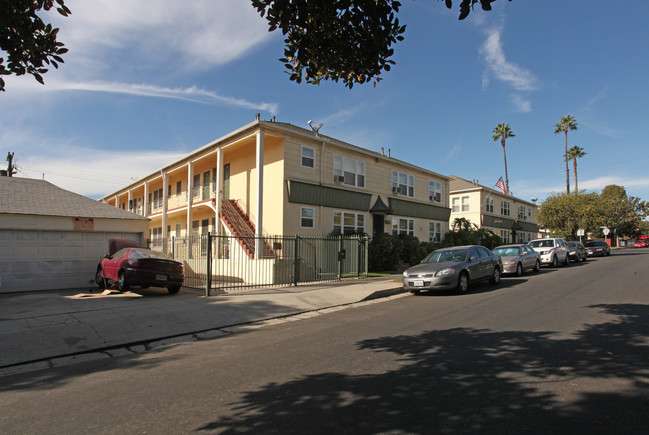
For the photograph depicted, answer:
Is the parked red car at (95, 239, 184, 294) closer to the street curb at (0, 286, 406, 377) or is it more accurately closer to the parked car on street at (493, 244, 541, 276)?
the street curb at (0, 286, 406, 377)

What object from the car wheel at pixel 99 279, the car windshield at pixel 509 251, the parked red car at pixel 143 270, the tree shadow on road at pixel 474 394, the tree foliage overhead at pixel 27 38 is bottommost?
the tree shadow on road at pixel 474 394

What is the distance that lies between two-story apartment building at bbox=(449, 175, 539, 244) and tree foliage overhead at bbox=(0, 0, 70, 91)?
35.5m

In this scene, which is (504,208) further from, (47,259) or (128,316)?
(128,316)

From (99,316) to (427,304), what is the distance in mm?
7812

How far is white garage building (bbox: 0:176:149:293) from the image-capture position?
47.6ft

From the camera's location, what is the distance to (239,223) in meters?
19.8

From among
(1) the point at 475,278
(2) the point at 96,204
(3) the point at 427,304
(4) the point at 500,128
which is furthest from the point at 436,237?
(4) the point at 500,128

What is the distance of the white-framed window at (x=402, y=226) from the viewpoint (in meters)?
24.7

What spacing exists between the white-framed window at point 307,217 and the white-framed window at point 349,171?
2.47 m

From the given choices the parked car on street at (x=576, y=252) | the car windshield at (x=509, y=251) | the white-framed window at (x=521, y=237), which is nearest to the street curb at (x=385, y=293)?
the car windshield at (x=509, y=251)

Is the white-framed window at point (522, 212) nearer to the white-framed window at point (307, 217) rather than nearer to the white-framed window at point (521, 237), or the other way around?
the white-framed window at point (521, 237)

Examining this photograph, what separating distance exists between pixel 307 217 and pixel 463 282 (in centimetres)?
920

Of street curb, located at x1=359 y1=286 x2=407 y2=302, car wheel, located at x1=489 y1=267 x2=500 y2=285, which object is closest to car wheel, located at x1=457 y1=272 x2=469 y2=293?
street curb, located at x1=359 y1=286 x2=407 y2=302

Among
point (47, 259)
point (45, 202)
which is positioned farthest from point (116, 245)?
point (45, 202)
